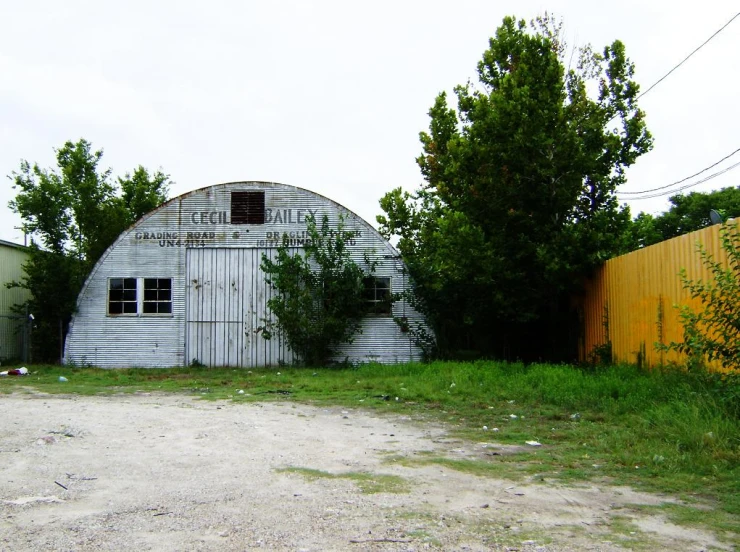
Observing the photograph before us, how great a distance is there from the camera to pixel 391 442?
7.61 metres

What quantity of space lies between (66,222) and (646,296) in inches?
828

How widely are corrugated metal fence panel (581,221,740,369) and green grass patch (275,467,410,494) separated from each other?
5505mm

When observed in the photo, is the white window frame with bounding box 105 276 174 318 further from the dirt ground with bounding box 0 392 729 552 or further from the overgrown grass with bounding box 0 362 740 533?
the dirt ground with bounding box 0 392 729 552

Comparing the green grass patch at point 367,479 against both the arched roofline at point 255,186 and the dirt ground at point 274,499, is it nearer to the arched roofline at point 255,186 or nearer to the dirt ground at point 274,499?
the dirt ground at point 274,499

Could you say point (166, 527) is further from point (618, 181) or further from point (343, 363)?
point (618, 181)

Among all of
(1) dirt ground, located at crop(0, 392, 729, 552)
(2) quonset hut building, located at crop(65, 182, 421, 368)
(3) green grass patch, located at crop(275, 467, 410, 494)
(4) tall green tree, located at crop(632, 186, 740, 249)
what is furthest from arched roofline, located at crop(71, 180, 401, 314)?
(4) tall green tree, located at crop(632, 186, 740, 249)

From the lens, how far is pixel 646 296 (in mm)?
11969

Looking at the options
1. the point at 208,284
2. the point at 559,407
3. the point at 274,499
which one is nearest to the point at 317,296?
the point at 208,284

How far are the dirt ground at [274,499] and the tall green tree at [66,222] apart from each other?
12808mm

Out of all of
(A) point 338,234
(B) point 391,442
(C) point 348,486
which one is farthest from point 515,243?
(C) point 348,486

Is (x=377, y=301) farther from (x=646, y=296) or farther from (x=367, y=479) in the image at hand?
(x=367, y=479)

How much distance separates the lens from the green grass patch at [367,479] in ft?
18.0

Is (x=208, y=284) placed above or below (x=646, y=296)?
above

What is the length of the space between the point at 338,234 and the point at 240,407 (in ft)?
28.0
